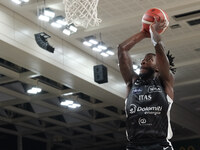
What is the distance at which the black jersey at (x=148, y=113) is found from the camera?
3.10 meters

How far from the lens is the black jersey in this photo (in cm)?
310

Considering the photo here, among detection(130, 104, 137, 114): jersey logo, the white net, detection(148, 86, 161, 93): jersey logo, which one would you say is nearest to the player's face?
detection(148, 86, 161, 93): jersey logo

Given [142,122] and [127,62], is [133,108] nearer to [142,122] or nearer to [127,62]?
[142,122]

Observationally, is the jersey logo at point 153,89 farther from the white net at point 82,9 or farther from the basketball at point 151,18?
the white net at point 82,9

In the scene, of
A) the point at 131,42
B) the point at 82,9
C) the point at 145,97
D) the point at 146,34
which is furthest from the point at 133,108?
the point at 82,9

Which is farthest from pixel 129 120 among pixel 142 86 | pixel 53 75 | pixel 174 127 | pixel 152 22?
pixel 174 127

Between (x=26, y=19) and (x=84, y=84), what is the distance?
2640 millimetres

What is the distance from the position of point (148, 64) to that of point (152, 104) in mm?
323

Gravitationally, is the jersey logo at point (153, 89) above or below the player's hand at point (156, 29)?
below

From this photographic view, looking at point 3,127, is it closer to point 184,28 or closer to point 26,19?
point 26,19

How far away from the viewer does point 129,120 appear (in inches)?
127

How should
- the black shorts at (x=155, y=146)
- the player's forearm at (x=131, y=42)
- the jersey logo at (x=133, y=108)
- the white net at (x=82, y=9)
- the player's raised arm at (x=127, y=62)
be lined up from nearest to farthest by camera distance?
the black shorts at (x=155, y=146) < the jersey logo at (x=133, y=108) < the player's raised arm at (x=127, y=62) < the player's forearm at (x=131, y=42) < the white net at (x=82, y=9)

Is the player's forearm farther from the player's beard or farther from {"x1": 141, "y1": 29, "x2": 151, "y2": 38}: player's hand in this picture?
the player's beard

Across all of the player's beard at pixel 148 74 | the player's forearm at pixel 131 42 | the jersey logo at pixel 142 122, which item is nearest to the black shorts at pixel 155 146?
the jersey logo at pixel 142 122
